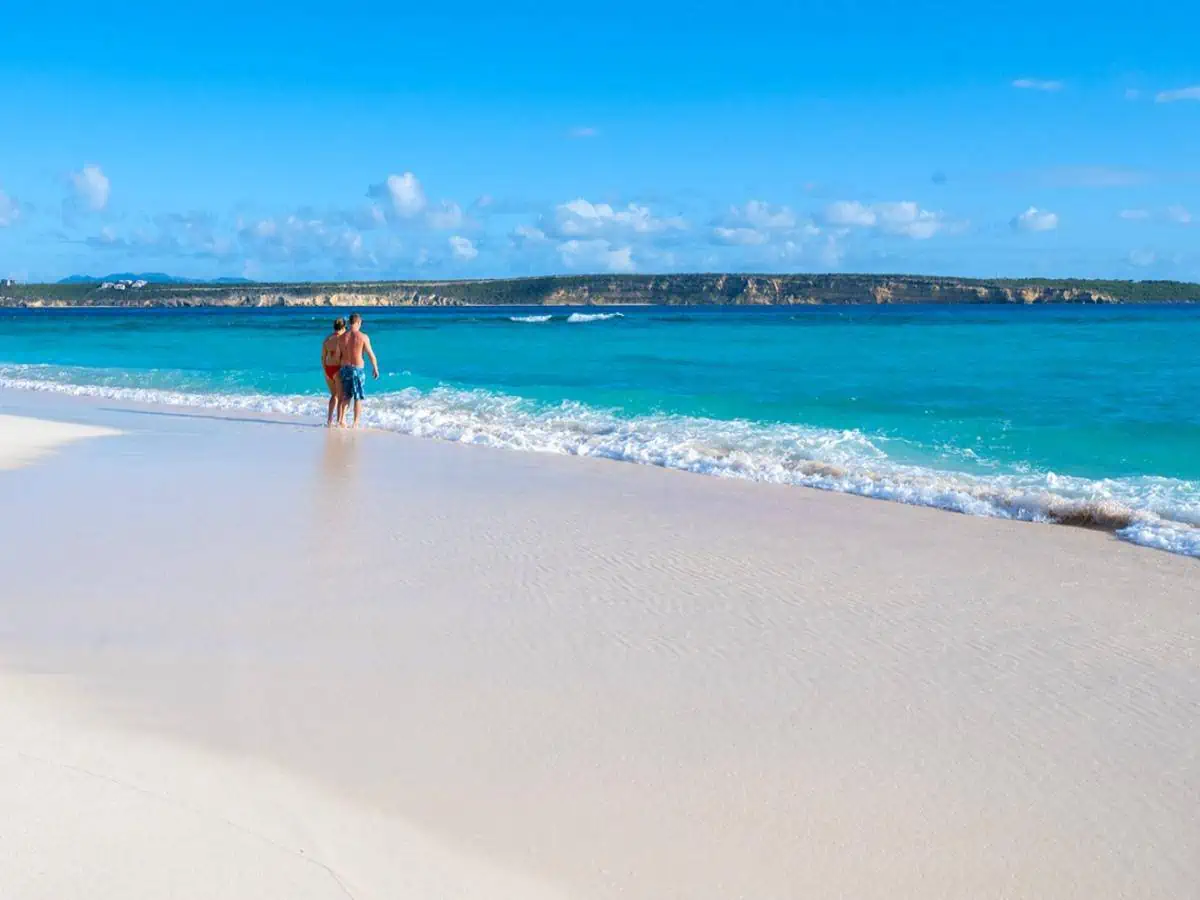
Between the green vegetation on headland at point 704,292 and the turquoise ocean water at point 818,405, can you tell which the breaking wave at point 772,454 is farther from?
the green vegetation on headland at point 704,292

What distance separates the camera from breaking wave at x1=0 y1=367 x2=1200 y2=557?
8.78 m

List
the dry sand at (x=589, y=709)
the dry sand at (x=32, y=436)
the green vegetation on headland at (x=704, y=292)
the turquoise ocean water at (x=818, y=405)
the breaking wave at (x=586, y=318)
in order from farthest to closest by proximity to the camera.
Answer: the green vegetation on headland at (x=704, y=292)
the breaking wave at (x=586, y=318)
the dry sand at (x=32, y=436)
the turquoise ocean water at (x=818, y=405)
the dry sand at (x=589, y=709)

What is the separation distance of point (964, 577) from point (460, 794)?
13.5 feet

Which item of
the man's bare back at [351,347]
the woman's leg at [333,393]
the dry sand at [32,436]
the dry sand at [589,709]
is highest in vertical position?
the man's bare back at [351,347]

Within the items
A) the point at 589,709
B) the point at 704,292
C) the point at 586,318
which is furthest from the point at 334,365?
the point at 704,292

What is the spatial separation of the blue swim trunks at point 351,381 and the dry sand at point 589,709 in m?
6.99

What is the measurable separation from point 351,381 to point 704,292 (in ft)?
457

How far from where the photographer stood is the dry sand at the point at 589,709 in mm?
3303

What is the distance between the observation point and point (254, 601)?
589 centimetres

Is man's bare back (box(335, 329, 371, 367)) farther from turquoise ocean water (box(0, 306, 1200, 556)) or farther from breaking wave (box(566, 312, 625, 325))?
breaking wave (box(566, 312, 625, 325))

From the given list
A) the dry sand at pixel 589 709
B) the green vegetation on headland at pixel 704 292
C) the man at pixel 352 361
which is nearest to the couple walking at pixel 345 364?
the man at pixel 352 361

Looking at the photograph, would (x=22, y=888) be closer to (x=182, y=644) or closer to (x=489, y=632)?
(x=182, y=644)

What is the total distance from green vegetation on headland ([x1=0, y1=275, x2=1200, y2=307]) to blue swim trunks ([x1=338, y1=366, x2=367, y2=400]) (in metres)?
135

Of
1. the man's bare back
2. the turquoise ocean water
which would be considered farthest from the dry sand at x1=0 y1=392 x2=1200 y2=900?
the man's bare back
